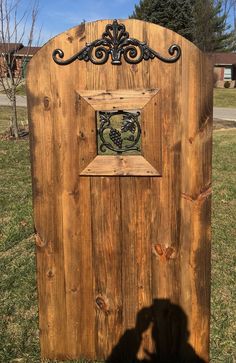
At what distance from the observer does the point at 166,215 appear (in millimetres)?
2336

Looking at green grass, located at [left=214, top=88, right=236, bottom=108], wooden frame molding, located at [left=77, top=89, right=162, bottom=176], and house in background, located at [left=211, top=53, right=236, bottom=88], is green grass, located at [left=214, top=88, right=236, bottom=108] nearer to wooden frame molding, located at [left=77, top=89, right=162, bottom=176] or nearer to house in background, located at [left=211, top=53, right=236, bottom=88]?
house in background, located at [left=211, top=53, right=236, bottom=88]

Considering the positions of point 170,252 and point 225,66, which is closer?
point 170,252

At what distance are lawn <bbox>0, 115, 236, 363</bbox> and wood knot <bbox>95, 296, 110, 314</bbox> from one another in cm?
64

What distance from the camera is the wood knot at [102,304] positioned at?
2514 mm

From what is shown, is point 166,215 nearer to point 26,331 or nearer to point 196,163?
point 196,163

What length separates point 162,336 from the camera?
2.51 m

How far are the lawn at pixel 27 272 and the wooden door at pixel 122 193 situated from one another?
428mm

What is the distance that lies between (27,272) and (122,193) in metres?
2.02

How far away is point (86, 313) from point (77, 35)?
156cm

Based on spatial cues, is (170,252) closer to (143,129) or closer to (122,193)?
(122,193)

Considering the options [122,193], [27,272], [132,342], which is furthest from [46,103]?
[27,272]

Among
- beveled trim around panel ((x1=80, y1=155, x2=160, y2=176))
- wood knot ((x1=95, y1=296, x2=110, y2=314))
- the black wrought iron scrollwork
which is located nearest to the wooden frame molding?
beveled trim around panel ((x1=80, y1=155, x2=160, y2=176))

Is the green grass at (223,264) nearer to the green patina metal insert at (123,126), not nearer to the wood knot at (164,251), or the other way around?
the wood knot at (164,251)

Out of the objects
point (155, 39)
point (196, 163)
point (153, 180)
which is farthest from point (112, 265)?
point (155, 39)
